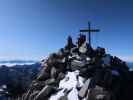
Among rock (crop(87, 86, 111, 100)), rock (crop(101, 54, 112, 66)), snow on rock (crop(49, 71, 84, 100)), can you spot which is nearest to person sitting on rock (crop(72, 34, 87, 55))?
rock (crop(101, 54, 112, 66))

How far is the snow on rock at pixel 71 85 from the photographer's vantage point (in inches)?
883

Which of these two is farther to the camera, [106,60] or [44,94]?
[106,60]

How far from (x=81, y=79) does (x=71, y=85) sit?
1451 millimetres

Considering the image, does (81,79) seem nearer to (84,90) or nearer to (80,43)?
(84,90)

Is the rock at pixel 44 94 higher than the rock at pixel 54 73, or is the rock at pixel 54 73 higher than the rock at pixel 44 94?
the rock at pixel 54 73

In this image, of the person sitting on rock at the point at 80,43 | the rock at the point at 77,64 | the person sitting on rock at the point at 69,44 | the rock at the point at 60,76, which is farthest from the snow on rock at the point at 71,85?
the person sitting on rock at the point at 69,44

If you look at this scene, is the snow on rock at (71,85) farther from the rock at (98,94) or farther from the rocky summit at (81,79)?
the rock at (98,94)

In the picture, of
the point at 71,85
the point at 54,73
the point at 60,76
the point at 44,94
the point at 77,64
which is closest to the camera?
the point at 71,85

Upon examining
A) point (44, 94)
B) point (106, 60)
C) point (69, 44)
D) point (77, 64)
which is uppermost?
point (69, 44)

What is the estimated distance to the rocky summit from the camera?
2202cm

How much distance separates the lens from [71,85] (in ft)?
79.2

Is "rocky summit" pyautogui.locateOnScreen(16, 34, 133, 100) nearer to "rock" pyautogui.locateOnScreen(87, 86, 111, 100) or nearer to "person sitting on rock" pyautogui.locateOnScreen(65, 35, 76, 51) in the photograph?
"rock" pyautogui.locateOnScreen(87, 86, 111, 100)

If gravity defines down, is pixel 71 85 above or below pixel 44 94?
above

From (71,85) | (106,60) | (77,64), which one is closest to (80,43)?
(106,60)
